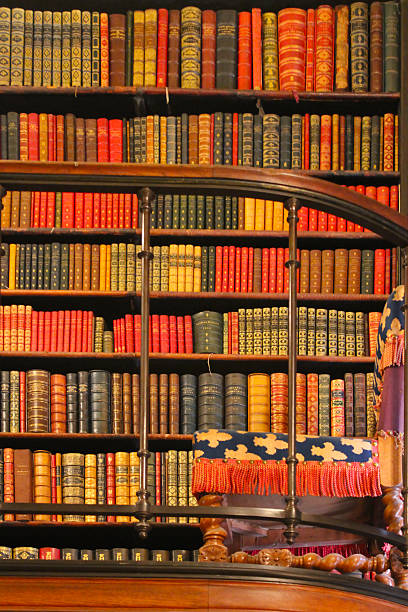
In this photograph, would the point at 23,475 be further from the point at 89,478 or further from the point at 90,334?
the point at 90,334

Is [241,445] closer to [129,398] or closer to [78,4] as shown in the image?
[129,398]

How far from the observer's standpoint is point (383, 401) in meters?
2.99

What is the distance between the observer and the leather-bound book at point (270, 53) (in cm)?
466

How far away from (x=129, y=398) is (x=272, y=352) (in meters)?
0.53

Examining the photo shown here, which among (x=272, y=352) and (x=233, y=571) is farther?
(x=272, y=352)

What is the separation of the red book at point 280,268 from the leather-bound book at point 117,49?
2.85 ft

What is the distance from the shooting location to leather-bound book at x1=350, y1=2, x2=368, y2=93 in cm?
467

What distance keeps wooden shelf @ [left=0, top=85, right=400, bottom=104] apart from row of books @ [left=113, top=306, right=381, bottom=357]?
0.81 metres

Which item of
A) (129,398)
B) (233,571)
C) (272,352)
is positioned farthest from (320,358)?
(233,571)

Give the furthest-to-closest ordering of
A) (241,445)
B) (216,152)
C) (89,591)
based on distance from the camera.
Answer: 1. (216,152)
2. (241,445)
3. (89,591)

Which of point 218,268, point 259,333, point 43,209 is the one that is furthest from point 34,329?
point 259,333

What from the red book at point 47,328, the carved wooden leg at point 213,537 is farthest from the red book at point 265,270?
the carved wooden leg at point 213,537

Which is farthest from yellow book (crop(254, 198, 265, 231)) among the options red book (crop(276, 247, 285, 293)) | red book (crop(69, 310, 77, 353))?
red book (crop(69, 310, 77, 353))

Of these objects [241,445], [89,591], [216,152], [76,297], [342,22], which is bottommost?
[89,591]
